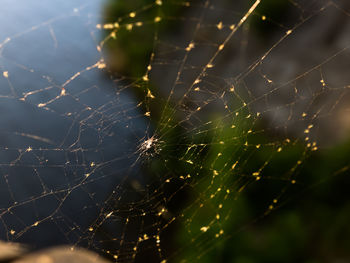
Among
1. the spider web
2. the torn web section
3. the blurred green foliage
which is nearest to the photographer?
the torn web section

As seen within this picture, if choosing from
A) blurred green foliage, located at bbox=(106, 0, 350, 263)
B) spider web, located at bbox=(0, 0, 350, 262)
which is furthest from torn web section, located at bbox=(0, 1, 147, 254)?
blurred green foliage, located at bbox=(106, 0, 350, 263)

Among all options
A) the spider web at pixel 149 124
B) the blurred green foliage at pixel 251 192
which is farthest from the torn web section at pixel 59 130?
the blurred green foliage at pixel 251 192

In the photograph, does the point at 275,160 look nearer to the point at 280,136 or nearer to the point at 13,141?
the point at 280,136

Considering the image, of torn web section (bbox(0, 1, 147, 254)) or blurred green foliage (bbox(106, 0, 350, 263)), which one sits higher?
torn web section (bbox(0, 1, 147, 254))

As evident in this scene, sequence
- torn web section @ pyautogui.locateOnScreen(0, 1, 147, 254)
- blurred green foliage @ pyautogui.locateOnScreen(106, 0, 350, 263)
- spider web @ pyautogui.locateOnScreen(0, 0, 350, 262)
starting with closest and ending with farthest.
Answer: torn web section @ pyautogui.locateOnScreen(0, 1, 147, 254) → spider web @ pyautogui.locateOnScreen(0, 0, 350, 262) → blurred green foliage @ pyautogui.locateOnScreen(106, 0, 350, 263)

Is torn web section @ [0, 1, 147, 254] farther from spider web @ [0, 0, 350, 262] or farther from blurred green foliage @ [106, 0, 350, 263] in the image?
blurred green foliage @ [106, 0, 350, 263]

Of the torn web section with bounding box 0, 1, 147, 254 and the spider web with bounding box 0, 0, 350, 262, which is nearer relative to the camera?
the torn web section with bounding box 0, 1, 147, 254

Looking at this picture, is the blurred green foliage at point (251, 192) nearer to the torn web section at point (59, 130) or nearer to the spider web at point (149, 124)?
the spider web at point (149, 124)
